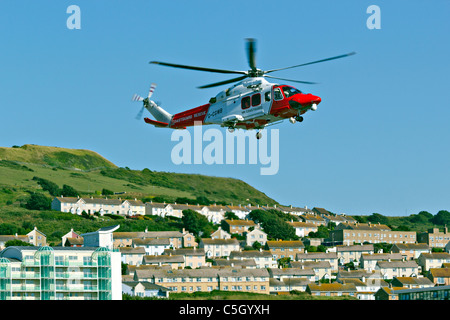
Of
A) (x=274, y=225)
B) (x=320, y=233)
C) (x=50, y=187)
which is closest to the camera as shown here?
(x=274, y=225)

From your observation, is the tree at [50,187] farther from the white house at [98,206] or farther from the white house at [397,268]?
the white house at [397,268]

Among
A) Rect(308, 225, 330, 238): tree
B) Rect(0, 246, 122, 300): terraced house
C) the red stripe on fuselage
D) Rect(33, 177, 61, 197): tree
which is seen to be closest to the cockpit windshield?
the red stripe on fuselage

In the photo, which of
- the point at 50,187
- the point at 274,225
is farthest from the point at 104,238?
the point at 50,187

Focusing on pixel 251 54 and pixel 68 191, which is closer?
pixel 251 54

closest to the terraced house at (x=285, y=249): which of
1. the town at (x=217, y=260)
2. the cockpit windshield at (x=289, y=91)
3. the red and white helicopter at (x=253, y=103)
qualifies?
the town at (x=217, y=260)

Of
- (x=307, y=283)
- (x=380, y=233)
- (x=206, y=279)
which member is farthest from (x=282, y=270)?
(x=380, y=233)

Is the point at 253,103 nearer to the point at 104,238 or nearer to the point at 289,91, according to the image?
the point at 289,91
